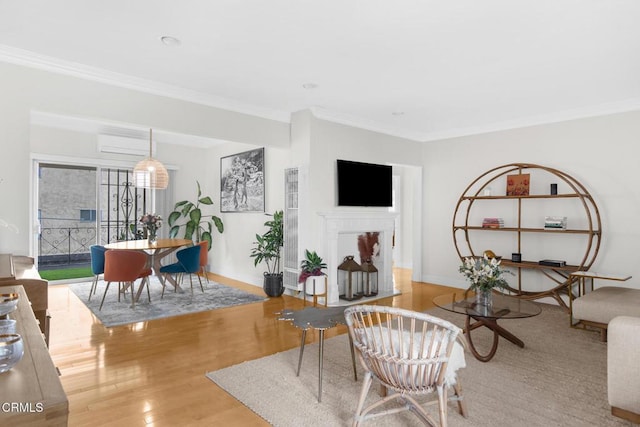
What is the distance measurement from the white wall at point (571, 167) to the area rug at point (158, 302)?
3.31 metres

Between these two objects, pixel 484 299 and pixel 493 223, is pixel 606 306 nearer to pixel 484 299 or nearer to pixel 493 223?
pixel 484 299

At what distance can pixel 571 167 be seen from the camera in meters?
5.16

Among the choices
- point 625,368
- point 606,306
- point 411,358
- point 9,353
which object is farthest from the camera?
point 606,306

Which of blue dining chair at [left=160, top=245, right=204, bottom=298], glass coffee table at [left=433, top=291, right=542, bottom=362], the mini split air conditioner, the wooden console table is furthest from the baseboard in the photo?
the mini split air conditioner

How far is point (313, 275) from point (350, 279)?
0.76 m

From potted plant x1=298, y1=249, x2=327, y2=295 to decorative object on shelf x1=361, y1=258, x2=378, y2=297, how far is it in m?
0.93

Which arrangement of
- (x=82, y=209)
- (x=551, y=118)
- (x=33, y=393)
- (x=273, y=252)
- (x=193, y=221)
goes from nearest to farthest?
(x=33, y=393) → (x=551, y=118) → (x=273, y=252) → (x=193, y=221) → (x=82, y=209)

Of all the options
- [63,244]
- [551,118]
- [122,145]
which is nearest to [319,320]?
[551,118]

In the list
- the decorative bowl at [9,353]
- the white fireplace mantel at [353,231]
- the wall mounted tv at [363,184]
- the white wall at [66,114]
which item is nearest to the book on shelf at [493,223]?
the white fireplace mantel at [353,231]

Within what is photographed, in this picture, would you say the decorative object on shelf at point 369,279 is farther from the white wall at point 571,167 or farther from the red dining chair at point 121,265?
the red dining chair at point 121,265

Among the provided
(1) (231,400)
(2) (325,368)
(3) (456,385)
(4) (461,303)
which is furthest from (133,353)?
(4) (461,303)

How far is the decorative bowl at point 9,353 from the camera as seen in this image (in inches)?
40.2

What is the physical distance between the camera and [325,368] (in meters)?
3.05

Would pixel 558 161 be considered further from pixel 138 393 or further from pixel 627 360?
pixel 138 393
